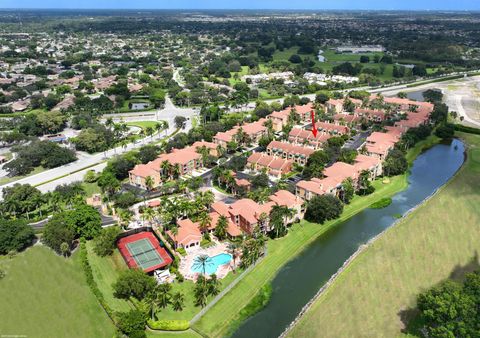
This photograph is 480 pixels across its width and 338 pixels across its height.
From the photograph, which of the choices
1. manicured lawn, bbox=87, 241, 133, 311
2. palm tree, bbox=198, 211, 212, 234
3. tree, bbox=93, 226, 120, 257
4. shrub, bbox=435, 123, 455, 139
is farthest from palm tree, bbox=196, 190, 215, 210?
shrub, bbox=435, 123, 455, 139

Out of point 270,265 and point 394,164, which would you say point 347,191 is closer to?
point 394,164

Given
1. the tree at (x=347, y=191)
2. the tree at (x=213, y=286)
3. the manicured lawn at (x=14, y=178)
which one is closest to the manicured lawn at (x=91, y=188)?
the manicured lawn at (x=14, y=178)

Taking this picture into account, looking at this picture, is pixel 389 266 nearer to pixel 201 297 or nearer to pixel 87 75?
pixel 201 297

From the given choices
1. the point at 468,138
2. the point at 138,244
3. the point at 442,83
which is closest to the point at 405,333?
the point at 138,244

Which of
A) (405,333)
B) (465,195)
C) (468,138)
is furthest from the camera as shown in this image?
(468,138)

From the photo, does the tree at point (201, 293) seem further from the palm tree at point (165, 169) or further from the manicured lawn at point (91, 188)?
the manicured lawn at point (91, 188)
